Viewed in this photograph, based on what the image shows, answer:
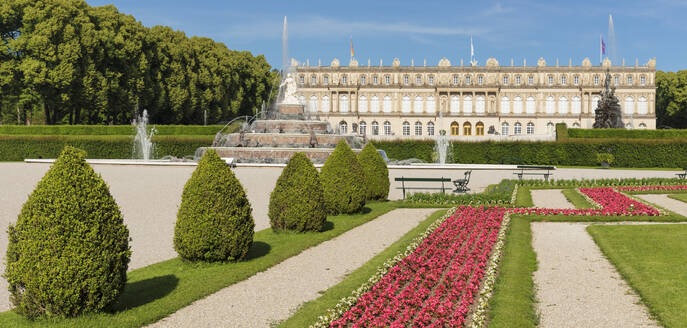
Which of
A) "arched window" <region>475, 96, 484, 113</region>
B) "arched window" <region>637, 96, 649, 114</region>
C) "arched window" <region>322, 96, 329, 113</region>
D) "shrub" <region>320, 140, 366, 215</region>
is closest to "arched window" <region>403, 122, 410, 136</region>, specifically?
"arched window" <region>475, 96, 484, 113</region>

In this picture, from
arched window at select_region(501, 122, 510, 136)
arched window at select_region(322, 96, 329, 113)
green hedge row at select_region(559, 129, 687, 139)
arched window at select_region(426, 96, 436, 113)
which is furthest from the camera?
arched window at select_region(322, 96, 329, 113)

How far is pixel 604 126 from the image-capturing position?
43.8 meters

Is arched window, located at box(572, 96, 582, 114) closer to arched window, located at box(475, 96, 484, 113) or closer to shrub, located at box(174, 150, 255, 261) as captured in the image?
arched window, located at box(475, 96, 484, 113)

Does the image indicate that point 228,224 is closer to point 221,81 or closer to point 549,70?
point 221,81

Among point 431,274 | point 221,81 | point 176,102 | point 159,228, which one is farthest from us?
point 221,81

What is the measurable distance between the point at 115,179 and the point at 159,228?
39.3 feet

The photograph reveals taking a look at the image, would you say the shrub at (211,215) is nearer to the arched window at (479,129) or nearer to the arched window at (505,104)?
the arched window at (479,129)

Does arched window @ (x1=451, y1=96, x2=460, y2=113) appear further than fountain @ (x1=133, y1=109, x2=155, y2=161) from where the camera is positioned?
Yes

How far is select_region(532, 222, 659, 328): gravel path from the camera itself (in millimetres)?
5996

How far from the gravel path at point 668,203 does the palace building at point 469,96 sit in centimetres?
6499

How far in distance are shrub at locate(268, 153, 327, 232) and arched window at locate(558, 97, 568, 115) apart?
8140cm

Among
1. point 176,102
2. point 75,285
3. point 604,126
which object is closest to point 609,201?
point 75,285

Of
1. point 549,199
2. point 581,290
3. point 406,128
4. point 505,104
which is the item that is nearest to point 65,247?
point 581,290

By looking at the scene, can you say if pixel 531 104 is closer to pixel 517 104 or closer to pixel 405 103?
pixel 517 104
